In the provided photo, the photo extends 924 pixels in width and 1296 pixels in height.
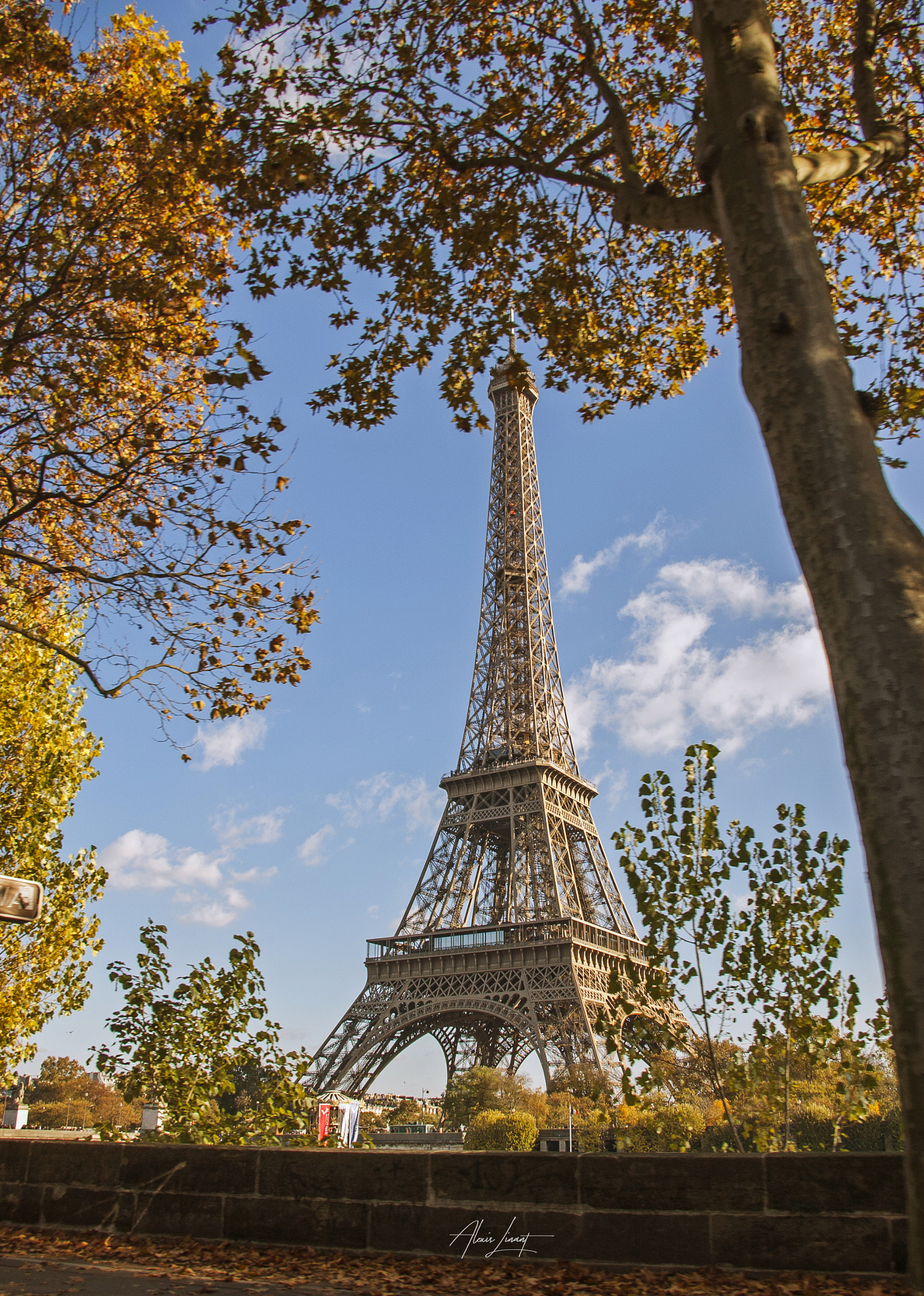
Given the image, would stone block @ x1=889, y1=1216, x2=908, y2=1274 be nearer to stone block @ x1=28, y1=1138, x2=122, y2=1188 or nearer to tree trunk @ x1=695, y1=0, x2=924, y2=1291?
tree trunk @ x1=695, y1=0, x2=924, y2=1291

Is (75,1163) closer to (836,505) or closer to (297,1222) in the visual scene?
(297,1222)

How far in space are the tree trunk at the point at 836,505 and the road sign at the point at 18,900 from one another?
4.19 meters

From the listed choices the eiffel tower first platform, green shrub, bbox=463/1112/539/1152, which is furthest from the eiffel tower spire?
green shrub, bbox=463/1112/539/1152

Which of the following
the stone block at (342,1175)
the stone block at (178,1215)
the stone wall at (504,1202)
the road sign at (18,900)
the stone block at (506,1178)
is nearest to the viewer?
the road sign at (18,900)

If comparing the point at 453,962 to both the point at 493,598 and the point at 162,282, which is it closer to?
the point at 493,598

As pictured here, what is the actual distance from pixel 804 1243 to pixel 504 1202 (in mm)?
1787

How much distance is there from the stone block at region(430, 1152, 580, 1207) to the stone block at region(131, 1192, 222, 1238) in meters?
1.71

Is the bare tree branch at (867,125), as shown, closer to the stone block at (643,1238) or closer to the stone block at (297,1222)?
the stone block at (643,1238)

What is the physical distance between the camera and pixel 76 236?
915 centimetres

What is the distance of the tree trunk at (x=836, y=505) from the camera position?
11.9ft

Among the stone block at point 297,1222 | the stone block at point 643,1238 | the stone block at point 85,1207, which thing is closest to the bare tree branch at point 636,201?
the stone block at point 643,1238

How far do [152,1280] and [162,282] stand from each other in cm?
803

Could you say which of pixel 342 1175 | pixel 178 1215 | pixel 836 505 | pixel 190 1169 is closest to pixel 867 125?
pixel 836 505

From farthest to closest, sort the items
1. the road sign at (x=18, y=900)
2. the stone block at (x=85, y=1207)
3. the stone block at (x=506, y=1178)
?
the stone block at (x=85, y=1207), the stone block at (x=506, y=1178), the road sign at (x=18, y=900)
